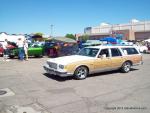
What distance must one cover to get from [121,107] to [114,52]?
568cm

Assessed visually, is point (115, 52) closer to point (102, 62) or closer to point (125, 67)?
point (125, 67)

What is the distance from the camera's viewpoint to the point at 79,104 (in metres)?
6.41

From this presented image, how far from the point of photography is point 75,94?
24.5 feet

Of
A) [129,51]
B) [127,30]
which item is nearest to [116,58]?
[129,51]

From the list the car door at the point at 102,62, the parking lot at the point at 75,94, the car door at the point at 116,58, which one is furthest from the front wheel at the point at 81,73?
the car door at the point at 116,58

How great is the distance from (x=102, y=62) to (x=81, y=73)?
4.40 feet

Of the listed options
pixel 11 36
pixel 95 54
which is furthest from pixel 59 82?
pixel 11 36

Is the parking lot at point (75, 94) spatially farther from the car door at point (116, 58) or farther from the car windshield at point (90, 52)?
the car windshield at point (90, 52)

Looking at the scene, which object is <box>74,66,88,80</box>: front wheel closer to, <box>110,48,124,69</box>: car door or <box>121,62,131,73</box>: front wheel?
<box>110,48,124,69</box>: car door

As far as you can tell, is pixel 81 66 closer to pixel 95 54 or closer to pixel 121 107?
pixel 95 54

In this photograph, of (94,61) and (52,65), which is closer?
(52,65)

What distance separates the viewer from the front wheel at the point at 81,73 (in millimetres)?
9859

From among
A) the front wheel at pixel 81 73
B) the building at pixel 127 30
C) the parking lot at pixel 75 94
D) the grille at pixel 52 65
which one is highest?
the building at pixel 127 30

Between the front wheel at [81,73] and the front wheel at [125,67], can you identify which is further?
the front wheel at [125,67]
